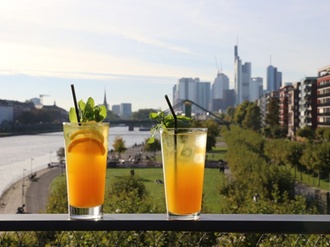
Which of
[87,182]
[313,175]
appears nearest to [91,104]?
[87,182]

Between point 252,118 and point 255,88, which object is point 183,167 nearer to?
point 252,118

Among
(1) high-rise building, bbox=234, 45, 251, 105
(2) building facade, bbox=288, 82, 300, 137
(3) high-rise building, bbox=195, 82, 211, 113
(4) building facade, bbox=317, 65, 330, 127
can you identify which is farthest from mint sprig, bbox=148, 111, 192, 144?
(1) high-rise building, bbox=234, 45, 251, 105

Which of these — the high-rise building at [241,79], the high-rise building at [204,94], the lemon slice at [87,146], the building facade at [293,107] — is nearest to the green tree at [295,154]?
the building facade at [293,107]

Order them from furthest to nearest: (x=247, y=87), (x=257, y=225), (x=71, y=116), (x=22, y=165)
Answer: (x=247, y=87) → (x=22, y=165) → (x=71, y=116) → (x=257, y=225)

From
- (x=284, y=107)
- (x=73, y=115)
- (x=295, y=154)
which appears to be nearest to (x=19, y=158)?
(x=295, y=154)

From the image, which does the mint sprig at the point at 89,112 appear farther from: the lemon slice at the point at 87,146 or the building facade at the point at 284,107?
the building facade at the point at 284,107

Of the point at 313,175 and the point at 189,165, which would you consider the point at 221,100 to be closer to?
the point at 313,175

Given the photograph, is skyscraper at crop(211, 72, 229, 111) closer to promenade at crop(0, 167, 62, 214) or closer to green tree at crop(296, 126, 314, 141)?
green tree at crop(296, 126, 314, 141)
